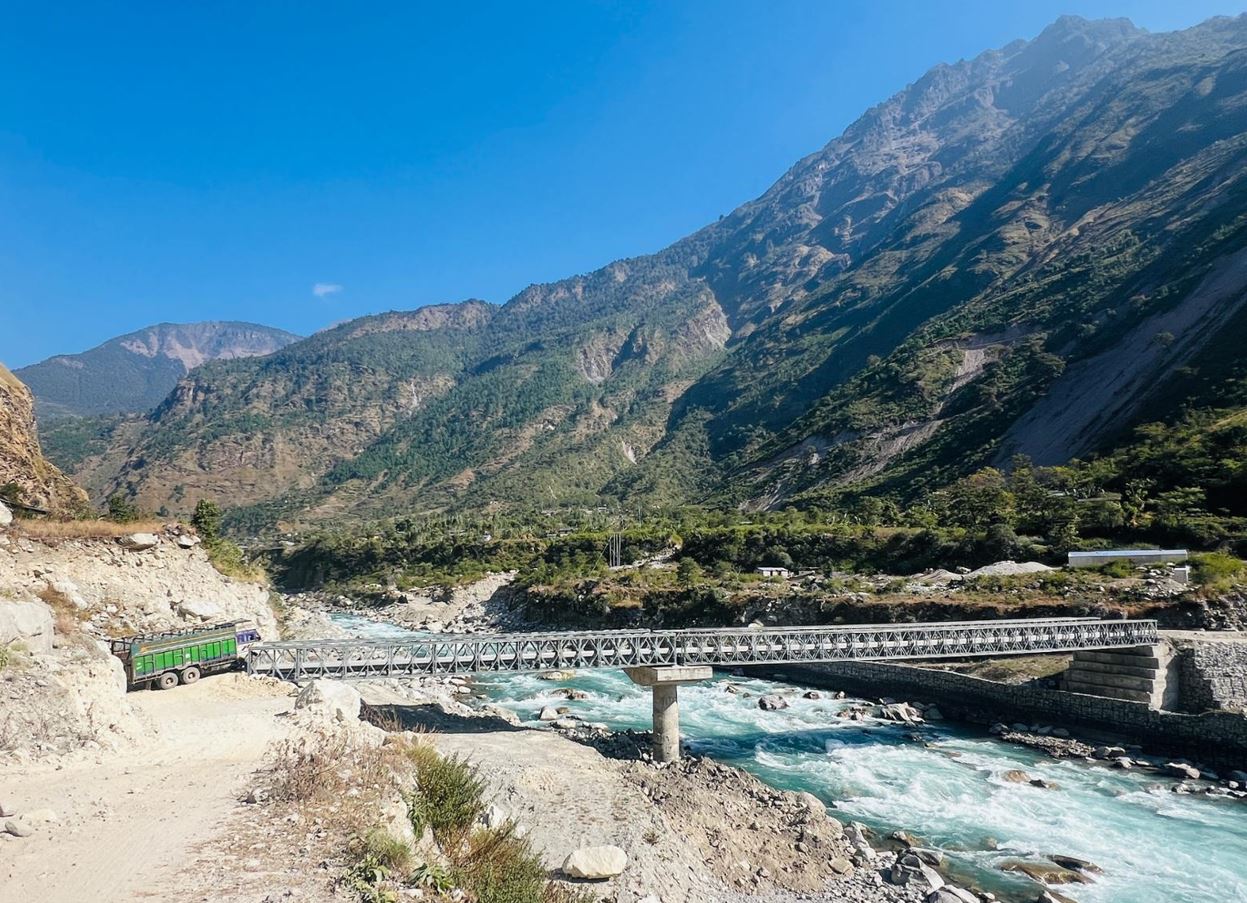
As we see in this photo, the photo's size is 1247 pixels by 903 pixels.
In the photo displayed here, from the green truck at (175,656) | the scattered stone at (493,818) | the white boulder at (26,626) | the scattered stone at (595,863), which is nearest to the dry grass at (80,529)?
the green truck at (175,656)

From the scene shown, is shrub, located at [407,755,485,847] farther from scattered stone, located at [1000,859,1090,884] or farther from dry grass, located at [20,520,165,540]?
dry grass, located at [20,520,165,540]

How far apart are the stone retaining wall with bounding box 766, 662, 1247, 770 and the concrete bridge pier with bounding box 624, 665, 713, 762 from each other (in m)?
15.4

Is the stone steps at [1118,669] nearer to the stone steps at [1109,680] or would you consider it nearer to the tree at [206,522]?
the stone steps at [1109,680]

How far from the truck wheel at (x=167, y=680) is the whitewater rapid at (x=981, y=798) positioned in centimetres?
1328

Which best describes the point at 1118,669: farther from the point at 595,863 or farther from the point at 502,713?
the point at 502,713

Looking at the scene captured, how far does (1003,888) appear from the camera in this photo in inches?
610

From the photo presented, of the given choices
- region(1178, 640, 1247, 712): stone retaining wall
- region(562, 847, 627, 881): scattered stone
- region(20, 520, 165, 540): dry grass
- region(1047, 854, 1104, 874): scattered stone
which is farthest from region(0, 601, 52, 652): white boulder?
region(1178, 640, 1247, 712): stone retaining wall

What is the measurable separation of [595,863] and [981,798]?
1434cm

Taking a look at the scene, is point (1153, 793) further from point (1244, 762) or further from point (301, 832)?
point (301, 832)

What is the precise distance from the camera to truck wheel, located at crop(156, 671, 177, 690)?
69.7 feet

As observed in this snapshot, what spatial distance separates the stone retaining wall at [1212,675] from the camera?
87.8ft

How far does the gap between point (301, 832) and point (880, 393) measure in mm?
136234

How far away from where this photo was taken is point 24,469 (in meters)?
33.8

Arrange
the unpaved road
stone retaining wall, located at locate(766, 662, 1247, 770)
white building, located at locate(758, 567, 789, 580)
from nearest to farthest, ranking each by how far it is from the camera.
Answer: the unpaved road
stone retaining wall, located at locate(766, 662, 1247, 770)
white building, located at locate(758, 567, 789, 580)
